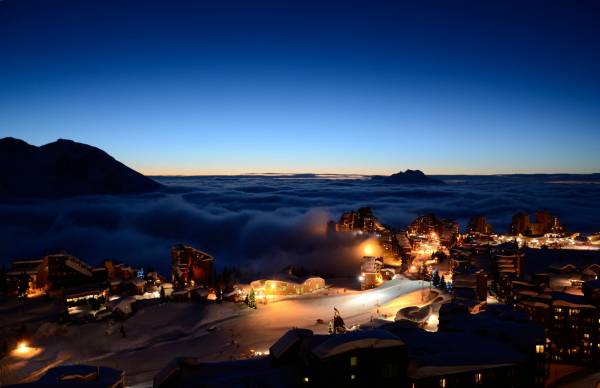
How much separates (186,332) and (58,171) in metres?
165

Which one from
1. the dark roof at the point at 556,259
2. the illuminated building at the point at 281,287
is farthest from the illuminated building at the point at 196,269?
the dark roof at the point at 556,259

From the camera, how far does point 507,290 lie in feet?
137

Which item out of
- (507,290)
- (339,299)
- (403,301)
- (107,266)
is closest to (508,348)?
(403,301)

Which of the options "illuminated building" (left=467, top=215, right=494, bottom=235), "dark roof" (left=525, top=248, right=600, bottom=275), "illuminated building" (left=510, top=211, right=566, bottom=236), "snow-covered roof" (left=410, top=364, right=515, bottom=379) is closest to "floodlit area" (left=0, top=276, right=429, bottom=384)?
"snow-covered roof" (left=410, top=364, right=515, bottom=379)

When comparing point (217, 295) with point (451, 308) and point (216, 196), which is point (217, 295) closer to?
point (451, 308)

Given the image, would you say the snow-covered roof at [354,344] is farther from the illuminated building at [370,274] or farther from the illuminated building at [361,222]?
the illuminated building at [361,222]

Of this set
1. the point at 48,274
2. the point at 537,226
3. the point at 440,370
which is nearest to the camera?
the point at 440,370

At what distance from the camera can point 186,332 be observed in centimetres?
3231

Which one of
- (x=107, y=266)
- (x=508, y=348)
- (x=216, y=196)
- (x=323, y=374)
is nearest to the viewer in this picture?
(x=323, y=374)

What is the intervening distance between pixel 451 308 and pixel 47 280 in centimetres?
3994

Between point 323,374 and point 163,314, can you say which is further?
point 163,314

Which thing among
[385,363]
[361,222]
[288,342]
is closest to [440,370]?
[385,363]

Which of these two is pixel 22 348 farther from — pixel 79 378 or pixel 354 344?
pixel 354 344

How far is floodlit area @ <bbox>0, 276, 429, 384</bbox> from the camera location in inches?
1045
